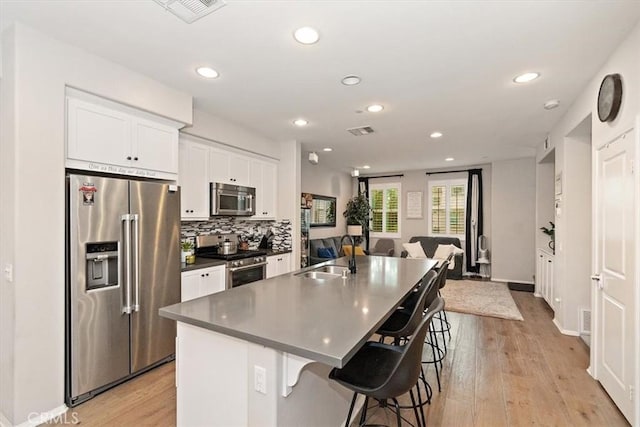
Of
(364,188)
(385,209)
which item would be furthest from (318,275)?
(364,188)

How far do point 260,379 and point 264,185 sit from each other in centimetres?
353

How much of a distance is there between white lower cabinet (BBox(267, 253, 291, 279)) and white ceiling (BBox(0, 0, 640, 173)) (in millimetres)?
1951

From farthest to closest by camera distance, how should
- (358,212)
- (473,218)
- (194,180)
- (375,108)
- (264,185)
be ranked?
(358,212)
(473,218)
(264,185)
(194,180)
(375,108)

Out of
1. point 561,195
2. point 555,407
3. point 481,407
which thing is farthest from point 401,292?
point 561,195

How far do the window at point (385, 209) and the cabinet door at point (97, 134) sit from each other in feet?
22.0

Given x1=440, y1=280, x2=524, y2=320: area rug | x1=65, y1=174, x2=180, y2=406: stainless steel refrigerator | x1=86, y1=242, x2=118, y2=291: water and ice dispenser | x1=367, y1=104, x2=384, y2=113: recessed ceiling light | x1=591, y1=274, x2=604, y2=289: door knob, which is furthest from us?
x1=440, y1=280, x2=524, y2=320: area rug

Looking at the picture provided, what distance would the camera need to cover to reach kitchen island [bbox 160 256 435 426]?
1390 mm

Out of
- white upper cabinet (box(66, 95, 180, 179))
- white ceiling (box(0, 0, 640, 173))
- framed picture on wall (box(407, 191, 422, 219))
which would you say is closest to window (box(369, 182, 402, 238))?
framed picture on wall (box(407, 191, 422, 219))

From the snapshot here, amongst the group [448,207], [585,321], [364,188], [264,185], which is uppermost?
[364,188]

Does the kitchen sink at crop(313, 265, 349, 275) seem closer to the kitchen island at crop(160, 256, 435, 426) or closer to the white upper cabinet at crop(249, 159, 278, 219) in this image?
the kitchen island at crop(160, 256, 435, 426)

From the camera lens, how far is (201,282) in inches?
133

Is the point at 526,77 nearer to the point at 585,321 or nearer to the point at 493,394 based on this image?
the point at 493,394

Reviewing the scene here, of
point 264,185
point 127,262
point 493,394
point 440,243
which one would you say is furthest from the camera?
point 440,243

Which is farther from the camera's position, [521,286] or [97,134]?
[521,286]
